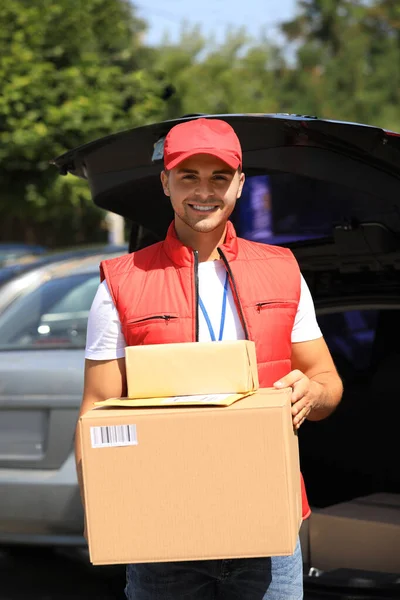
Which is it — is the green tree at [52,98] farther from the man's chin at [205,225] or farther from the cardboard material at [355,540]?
the man's chin at [205,225]

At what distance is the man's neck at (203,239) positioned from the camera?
2.73m

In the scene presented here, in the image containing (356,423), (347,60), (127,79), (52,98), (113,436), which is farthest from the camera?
(347,60)

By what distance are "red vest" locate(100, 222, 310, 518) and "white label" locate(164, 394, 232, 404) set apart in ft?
0.69

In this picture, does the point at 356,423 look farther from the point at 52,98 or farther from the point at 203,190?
the point at 52,98

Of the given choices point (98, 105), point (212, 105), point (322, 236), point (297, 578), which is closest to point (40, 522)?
point (322, 236)

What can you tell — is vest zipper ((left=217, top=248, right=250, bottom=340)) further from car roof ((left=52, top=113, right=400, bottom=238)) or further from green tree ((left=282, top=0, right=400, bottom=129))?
green tree ((left=282, top=0, right=400, bottom=129))

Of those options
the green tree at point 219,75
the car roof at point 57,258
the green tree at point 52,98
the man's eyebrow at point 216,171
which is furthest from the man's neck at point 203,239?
the green tree at point 219,75

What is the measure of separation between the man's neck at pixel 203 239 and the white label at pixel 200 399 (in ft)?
1.42

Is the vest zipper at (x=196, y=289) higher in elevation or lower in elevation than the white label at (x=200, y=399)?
higher

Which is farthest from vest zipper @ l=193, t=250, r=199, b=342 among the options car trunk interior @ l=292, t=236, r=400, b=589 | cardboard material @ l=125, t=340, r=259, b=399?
car trunk interior @ l=292, t=236, r=400, b=589

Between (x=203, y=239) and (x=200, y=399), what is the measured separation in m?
0.49

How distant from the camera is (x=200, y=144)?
2.64 m

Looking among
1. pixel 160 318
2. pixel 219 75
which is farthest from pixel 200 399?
pixel 219 75

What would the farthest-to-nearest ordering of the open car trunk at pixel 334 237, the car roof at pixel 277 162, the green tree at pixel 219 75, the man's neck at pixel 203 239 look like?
the green tree at pixel 219 75, the open car trunk at pixel 334 237, the car roof at pixel 277 162, the man's neck at pixel 203 239
